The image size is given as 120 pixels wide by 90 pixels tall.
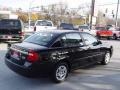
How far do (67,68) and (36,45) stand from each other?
1.22 m

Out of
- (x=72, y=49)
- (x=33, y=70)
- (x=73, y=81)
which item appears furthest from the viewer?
(x=72, y=49)

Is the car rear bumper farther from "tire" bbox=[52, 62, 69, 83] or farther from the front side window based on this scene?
the front side window

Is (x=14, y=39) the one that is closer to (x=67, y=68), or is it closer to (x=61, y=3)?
(x=67, y=68)

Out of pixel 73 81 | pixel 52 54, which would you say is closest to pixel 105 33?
pixel 73 81

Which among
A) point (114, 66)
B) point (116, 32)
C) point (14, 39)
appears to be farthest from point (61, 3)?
point (114, 66)

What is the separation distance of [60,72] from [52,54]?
28.3 inches

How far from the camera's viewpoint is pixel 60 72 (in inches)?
270

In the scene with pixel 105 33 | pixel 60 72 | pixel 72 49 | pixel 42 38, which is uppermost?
pixel 42 38

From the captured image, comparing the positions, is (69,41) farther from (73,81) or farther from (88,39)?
(73,81)

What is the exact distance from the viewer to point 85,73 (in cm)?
804

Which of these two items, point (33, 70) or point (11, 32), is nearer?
point (33, 70)

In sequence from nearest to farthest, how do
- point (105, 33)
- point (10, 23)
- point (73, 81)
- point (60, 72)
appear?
point (60, 72)
point (73, 81)
point (10, 23)
point (105, 33)

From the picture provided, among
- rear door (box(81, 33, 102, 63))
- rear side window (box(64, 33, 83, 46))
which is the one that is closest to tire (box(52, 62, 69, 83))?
rear side window (box(64, 33, 83, 46))

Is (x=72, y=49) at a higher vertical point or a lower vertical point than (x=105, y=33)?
higher
